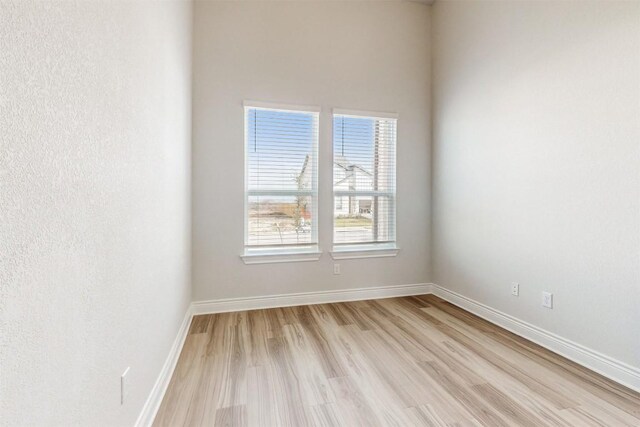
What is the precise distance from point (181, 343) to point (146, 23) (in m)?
2.13

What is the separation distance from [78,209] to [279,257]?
2387 millimetres

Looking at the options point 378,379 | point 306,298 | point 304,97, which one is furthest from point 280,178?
point 378,379

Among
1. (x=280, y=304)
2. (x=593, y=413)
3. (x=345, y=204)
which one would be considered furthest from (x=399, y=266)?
(x=593, y=413)

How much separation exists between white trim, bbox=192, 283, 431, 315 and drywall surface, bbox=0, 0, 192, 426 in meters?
1.35

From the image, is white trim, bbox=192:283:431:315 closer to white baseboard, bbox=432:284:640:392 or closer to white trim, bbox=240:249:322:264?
white trim, bbox=240:249:322:264

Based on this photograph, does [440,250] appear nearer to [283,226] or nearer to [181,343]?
[283,226]

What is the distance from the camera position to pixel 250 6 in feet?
9.99

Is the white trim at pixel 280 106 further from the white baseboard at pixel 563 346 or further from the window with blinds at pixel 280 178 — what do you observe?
the white baseboard at pixel 563 346

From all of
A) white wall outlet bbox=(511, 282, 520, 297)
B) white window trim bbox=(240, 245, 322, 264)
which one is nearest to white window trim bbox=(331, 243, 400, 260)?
white window trim bbox=(240, 245, 322, 264)

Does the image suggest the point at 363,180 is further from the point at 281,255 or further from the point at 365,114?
the point at 281,255

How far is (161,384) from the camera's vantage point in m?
1.71

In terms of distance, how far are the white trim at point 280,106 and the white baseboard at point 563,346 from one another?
8.48 feet

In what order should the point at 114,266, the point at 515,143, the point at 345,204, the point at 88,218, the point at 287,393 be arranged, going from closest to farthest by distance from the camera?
the point at 88,218
the point at 114,266
the point at 287,393
the point at 515,143
the point at 345,204

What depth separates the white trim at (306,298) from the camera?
3009mm
